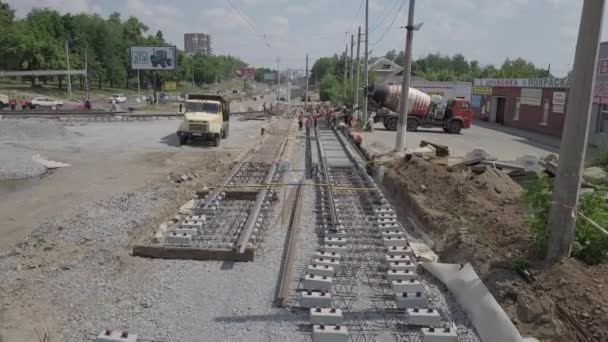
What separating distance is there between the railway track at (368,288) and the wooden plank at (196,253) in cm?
101

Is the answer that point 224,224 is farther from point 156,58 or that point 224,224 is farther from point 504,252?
point 156,58

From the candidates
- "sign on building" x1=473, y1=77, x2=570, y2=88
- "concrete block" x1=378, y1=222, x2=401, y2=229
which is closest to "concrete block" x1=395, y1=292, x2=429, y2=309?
"concrete block" x1=378, y1=222, x2=401, y2=229

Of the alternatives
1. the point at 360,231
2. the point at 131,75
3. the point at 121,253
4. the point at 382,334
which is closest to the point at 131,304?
the point at 121,253

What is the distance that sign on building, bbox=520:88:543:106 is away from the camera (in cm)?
3428

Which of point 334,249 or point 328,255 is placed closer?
point 328,255

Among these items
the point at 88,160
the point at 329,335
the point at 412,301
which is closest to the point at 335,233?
the point at 412,301

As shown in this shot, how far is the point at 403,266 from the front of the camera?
766 cm

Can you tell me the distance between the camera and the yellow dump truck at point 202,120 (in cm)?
2386

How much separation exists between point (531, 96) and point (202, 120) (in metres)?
24.4

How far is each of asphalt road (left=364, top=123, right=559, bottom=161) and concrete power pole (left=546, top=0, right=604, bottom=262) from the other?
1534cm

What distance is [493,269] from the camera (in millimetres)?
6984

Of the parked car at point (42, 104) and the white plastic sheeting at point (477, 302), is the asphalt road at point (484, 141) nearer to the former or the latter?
the white plastic sheeting at point (477, 302)

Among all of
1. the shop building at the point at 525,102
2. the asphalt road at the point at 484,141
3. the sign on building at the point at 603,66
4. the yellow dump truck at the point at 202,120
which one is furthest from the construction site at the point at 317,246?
the shop building at the point at 525,102

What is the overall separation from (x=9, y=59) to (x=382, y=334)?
7343cm
